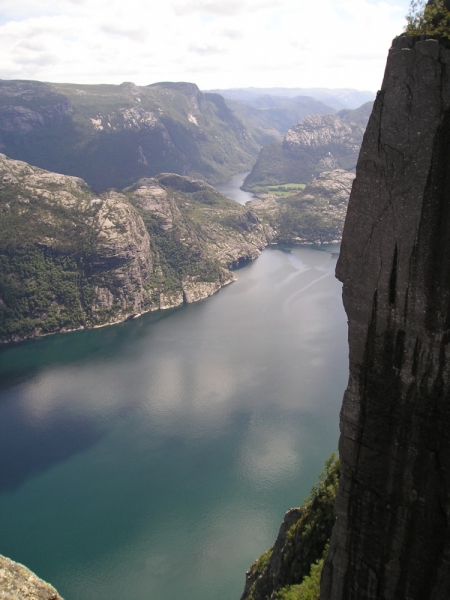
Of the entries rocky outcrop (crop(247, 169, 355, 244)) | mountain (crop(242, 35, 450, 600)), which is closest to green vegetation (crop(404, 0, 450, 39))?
mountain (crop(242, 35, 450, 600))

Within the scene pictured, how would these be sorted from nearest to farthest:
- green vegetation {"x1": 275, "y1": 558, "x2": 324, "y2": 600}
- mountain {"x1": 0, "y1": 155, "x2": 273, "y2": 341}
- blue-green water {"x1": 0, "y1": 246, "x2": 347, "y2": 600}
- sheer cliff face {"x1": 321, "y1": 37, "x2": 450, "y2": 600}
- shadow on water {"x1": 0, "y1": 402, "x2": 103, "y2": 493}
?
1. sheer cliff face {"x1": 321, "y1": 37, "x2": 450, "y2": 600}
2. green vegetation {"x1": 275, "y1": 558, "x2": 324, "y2": 600}
3. blue-green water {"x1": 0, "y1": 246, "x2": 347, "y2": 600}
4. shadow on water {"x1": 0, "y1": 402, "x2": 103, "y2": 493}
5. mountain {"x1": 0, "y1": 155, "x2": 273, "y2": 341}

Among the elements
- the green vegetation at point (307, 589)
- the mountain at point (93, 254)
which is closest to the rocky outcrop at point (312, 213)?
the mountain at point (93, 254)

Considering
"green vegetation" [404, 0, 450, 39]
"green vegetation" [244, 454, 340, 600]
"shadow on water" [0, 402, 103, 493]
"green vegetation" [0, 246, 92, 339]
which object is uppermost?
"green vegetation" [404, 0, 450, 39]

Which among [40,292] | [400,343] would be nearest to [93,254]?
[40,292]

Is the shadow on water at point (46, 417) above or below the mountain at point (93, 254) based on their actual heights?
below

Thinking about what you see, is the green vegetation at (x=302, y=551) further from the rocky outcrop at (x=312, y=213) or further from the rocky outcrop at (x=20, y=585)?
the rocky outcrop at (x=312, y=213)

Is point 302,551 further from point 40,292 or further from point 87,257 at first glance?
point 87,257

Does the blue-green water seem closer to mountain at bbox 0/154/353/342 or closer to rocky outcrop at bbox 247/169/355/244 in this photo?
mountain at bbox 0/154/353/342
